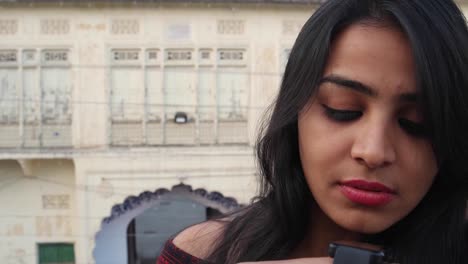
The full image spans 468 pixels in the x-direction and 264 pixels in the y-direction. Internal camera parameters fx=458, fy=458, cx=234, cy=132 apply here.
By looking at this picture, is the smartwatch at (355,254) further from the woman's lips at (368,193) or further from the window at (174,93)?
the window at (174,93)

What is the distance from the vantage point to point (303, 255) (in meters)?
0.67

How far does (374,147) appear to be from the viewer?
498mm

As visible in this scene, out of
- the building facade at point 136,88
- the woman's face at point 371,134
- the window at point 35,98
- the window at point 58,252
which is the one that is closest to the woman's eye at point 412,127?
the woman's face at point 371,134

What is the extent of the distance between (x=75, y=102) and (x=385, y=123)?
19.3 ft

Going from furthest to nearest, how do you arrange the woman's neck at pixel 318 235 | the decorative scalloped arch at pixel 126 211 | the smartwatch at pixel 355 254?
1. the decorative scalloped arch at pixel 126 211
2. the woman's neck at pixel 318 235
3. the smartwatch at pixel 355 254

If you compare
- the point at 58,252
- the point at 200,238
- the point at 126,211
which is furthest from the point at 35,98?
the point at 200,238

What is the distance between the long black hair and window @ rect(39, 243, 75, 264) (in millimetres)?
6124

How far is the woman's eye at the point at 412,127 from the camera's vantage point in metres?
0.52

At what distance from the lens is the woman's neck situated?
64cm

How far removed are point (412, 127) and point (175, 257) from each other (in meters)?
0.42

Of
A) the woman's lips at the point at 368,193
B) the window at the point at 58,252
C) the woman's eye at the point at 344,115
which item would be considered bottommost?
the window at the point at 58,252

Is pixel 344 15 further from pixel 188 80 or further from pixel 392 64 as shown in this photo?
pixel 188 80

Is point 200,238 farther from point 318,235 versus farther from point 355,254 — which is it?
point 355,254

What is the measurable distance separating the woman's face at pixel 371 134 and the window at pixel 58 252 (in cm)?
634
